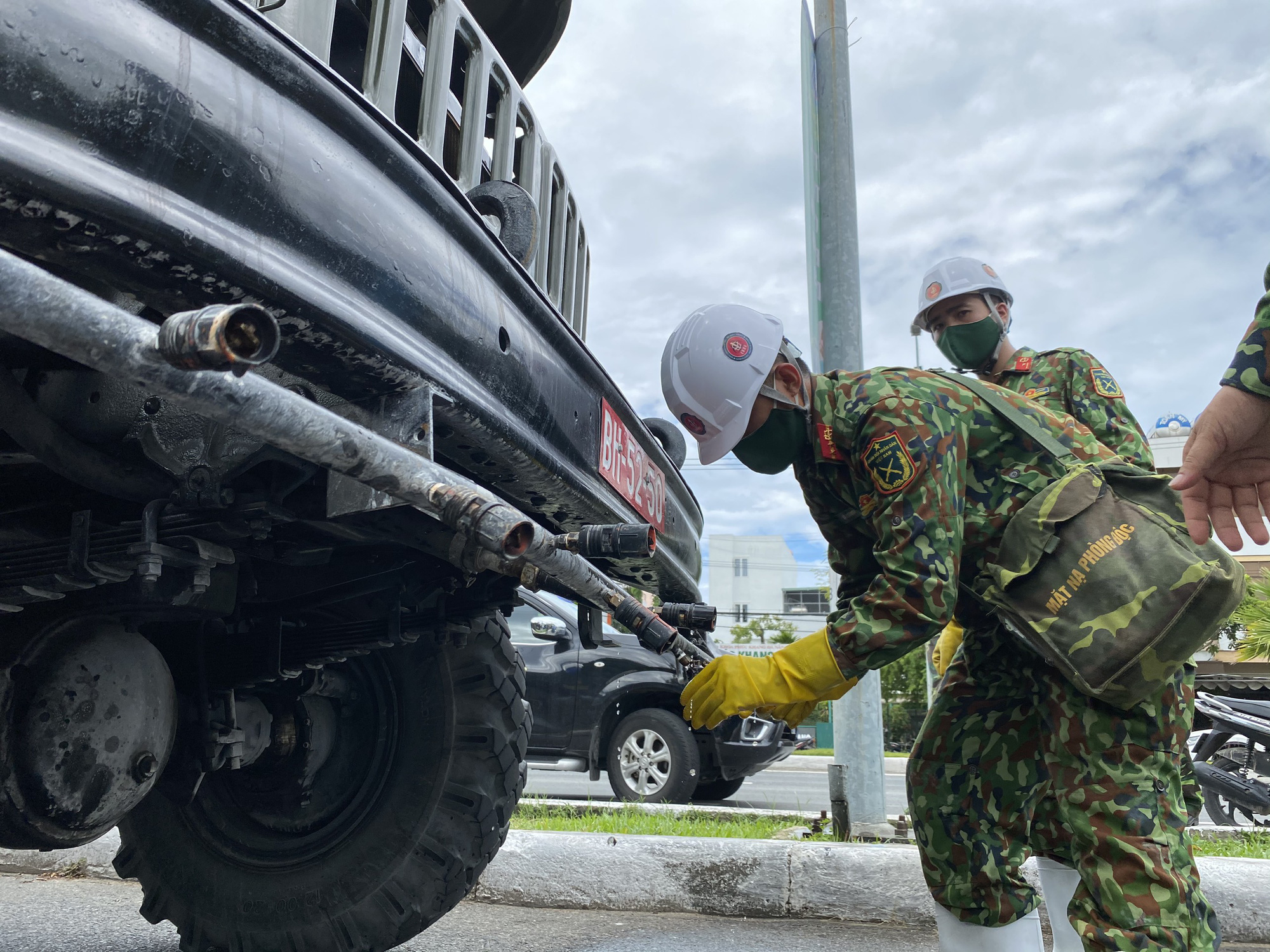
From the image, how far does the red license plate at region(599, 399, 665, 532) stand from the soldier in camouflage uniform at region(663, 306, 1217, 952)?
0.45 feet

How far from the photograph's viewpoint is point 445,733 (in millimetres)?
2213

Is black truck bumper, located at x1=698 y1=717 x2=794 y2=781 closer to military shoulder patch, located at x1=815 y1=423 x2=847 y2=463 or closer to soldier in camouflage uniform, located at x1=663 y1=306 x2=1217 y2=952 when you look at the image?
soldier in camouflage uniform, located at x1=663 y1=306 x2=1217 y2=952

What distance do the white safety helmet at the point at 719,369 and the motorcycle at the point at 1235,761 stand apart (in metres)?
5.09

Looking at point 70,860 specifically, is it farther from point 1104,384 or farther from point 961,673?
point 1104,384

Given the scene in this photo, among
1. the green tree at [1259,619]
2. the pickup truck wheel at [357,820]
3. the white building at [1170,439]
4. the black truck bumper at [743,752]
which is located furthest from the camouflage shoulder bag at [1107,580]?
the white building at [1170,439]

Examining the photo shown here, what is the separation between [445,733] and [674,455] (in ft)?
2.92

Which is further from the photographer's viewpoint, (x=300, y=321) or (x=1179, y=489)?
(x=1179, y=489)

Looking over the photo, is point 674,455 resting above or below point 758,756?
above

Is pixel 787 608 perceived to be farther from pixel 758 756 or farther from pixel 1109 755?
pixel 1109 755

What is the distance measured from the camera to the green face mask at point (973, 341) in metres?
3.07

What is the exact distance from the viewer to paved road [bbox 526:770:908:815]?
7.77 meters

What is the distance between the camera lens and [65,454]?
4.33 feet

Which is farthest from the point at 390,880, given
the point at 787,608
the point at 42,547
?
the point at 787,608

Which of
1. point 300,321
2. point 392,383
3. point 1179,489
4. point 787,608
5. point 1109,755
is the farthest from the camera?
point 787,608
